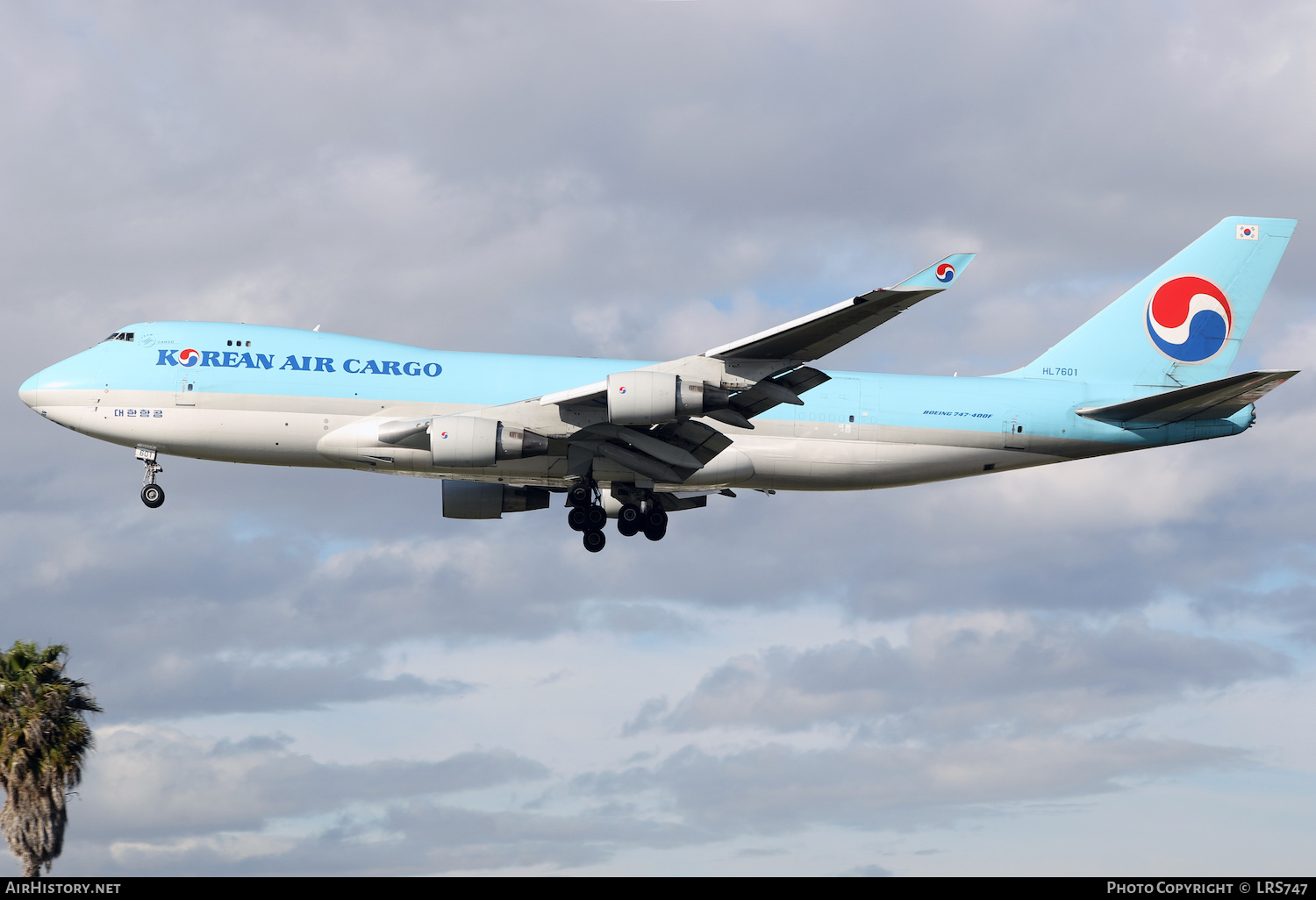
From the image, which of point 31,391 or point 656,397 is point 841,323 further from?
point 31,391

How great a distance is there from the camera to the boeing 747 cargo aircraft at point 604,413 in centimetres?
3212

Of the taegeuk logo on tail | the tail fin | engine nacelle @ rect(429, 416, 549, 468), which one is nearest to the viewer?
engine nacelle @ rect(429, 416, 549, 468)

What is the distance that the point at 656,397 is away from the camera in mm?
31031

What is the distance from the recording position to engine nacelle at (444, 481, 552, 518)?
38.4 m

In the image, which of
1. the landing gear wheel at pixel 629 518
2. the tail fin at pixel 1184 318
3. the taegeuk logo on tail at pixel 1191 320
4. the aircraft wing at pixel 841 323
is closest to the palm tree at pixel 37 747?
the landing gear wheel at pixel 629 518

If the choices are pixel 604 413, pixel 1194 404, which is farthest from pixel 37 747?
pixel 1194 404

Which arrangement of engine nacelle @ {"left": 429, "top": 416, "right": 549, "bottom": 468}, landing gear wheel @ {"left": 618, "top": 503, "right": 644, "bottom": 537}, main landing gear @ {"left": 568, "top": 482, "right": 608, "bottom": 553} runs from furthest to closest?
landing gear wheel @ {"left": 618, "top": 503, "right": 644, "bottom": 537} < main landing gear @ {"left": 568, "top": 482, "right": 608, "bottom": 553} < engine nacelle @ {"left": 429, "top": 416, "right": 549, "bottom": 468}

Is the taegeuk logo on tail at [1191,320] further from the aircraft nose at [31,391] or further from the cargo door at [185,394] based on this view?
the aircraft nose at [31,391]

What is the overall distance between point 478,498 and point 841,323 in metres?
13.5

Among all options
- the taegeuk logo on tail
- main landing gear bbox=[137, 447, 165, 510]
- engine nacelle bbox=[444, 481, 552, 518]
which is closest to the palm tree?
main landing gear bbox=[137, 447, 165, 510]

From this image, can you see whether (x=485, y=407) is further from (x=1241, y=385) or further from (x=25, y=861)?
(x=1241, y=385)

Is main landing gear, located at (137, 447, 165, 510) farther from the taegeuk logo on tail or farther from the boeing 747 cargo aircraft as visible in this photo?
the taegeuk logo on tail
